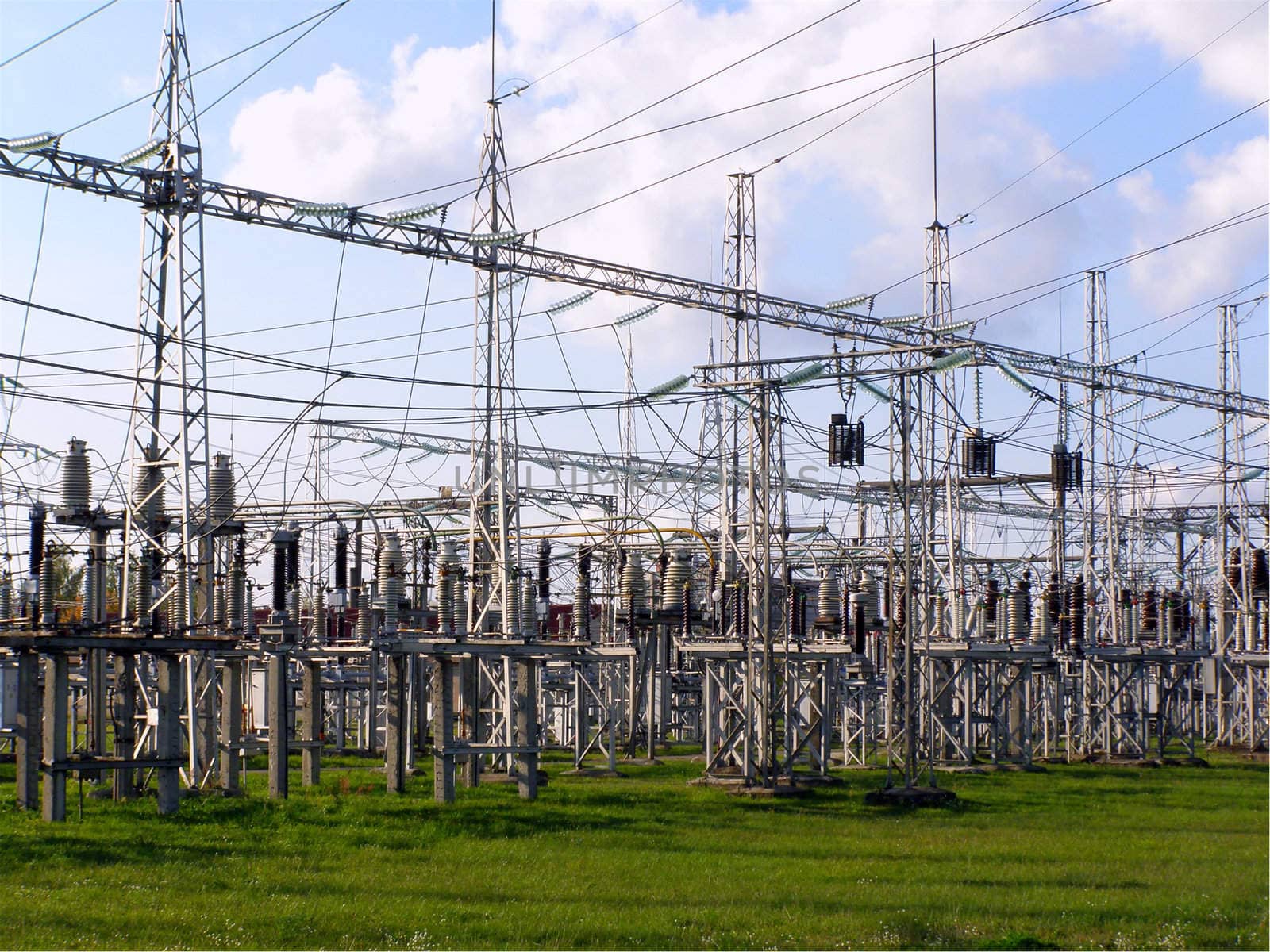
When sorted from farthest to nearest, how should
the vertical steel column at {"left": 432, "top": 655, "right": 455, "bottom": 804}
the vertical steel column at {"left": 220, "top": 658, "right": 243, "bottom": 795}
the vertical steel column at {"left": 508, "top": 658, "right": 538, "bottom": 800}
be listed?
the vertical steel column at {"left": 508, "top": 658, "right": 538, "bottom": 800} → the vertical steel column at {"left": 432, "top": 655, "right": 455, "bottom": 804} → the vertical steel column at {"left": 220, "top": 658, "right": 243, "bottom": 795}

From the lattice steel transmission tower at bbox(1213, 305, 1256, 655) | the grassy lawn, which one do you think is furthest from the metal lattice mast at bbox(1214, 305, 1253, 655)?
the grassy lawn

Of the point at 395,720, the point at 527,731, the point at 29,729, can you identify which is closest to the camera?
the point at 29,729

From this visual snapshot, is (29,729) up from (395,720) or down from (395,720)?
up

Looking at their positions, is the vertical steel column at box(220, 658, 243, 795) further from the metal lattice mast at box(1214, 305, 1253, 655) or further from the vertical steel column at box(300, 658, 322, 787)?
the metal lattice mast at box(1214, 305, 1253, 655)

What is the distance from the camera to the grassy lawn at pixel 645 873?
30.9 ft

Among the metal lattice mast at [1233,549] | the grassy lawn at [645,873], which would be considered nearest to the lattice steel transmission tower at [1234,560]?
the metal lattice mast at [1233,549]

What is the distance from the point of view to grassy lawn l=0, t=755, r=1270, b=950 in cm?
941

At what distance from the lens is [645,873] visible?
13.0m

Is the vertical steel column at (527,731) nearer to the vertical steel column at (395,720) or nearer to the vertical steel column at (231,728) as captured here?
the vertical steel column at (395,720)

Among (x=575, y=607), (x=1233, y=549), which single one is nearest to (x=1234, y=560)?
(x=1233, y=549)

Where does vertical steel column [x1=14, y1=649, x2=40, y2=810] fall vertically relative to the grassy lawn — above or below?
above

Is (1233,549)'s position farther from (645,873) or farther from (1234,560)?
→ (645,873)

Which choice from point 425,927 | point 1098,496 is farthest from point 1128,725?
point 425,927

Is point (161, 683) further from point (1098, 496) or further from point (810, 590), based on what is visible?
point (1098, 496)
